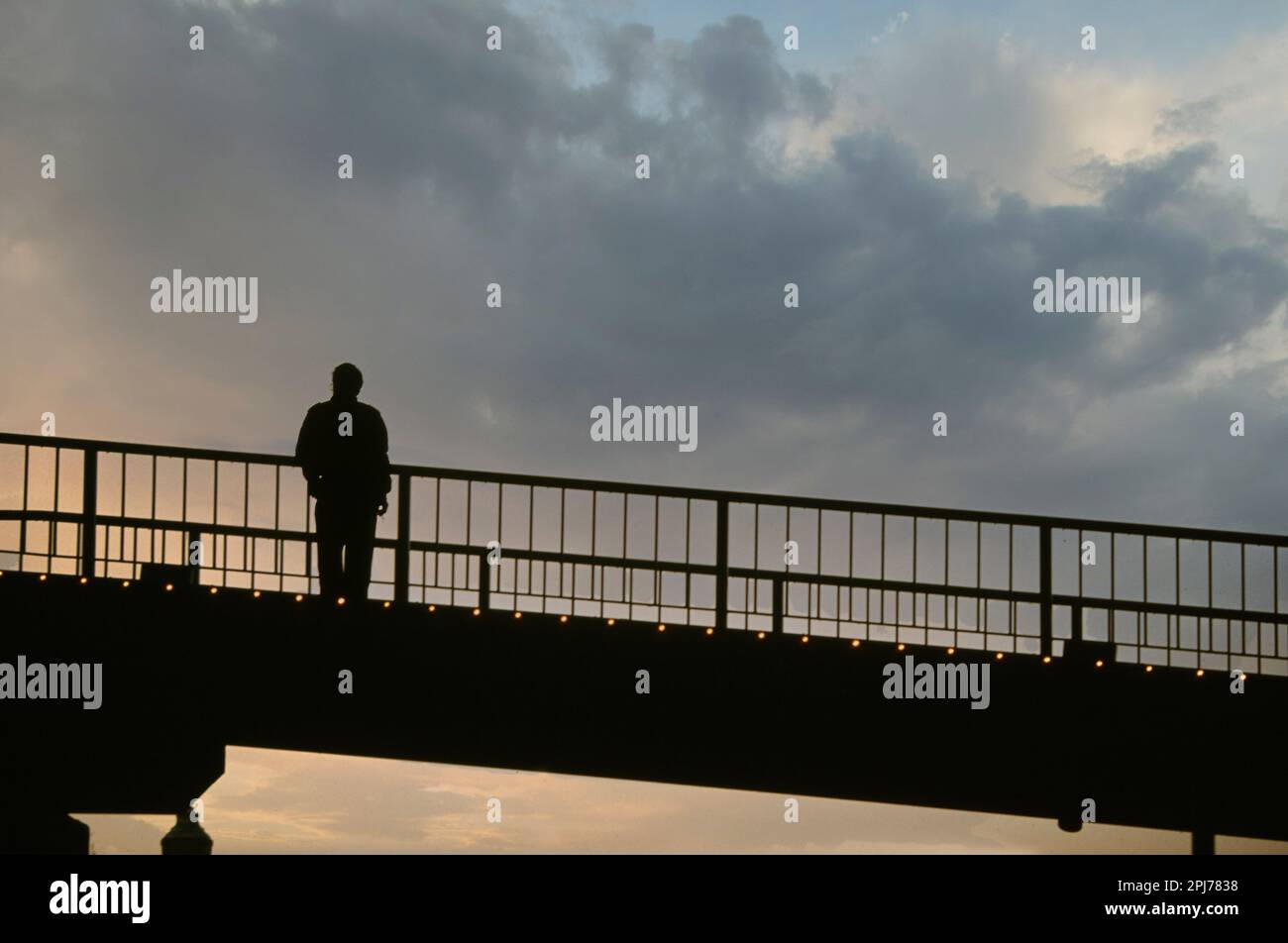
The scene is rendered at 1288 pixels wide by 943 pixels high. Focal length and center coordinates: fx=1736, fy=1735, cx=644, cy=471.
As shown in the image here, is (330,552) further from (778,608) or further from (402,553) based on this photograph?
(778,608)

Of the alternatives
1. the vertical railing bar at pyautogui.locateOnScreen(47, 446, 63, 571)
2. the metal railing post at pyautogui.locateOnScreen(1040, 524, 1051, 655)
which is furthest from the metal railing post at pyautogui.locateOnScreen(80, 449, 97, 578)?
the metal railing post at pyautogui.locateOnScreen(1040, 524, 1051, 655)

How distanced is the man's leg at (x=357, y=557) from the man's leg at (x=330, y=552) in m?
0.07

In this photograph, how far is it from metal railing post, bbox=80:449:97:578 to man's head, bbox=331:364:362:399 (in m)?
2.42

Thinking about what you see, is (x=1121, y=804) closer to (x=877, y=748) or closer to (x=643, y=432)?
(x=877, y=748)

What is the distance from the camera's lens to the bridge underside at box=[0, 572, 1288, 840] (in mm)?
14234

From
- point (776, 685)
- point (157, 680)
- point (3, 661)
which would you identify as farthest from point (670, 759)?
point (3, 661)

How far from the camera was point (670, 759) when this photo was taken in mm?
14438

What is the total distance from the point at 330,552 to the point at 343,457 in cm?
82

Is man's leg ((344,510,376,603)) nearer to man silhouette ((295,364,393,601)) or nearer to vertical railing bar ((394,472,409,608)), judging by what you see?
man silhouette ((295,364,393,601))

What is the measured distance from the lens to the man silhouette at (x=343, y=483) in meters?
14.8

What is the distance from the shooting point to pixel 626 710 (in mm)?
14445

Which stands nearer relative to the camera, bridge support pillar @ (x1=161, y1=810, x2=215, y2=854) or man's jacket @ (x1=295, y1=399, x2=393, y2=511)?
man's jacket @ (x1=295, y1=399, x2=393, y2=511)
